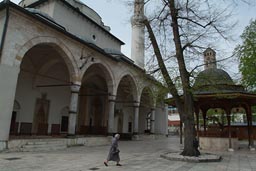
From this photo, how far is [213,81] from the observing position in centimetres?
1029

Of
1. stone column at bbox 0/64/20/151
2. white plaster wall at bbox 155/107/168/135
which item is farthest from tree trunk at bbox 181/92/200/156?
white plaster wall at bbox 155/107/168/135

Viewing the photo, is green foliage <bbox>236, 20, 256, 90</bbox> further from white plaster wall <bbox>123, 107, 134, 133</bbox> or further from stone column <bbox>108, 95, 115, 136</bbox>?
white plaster wall <bbox>123, 107, 134, 133</bbox>

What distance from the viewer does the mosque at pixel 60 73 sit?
10148mm

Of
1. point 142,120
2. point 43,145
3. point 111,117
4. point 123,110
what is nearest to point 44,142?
point 43,145

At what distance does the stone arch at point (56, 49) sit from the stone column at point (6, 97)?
55 centimetres

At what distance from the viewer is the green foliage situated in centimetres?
1914

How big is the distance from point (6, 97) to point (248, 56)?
60.8 ft

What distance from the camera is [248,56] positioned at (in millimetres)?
19516

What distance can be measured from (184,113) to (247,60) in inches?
488

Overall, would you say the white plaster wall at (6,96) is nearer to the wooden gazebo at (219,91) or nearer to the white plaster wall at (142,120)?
the wooden gazebo at (219,91)

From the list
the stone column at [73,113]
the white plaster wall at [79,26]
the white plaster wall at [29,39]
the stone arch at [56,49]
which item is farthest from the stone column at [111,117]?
the white plaster wall at [79,26]

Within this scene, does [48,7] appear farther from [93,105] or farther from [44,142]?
[44,142]

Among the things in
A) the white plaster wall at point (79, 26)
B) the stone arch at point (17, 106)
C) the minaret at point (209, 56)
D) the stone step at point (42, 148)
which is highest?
the white plaster wall at point (79, 26)

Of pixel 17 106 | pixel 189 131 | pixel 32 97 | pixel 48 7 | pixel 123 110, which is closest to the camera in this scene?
pixel 189 131
